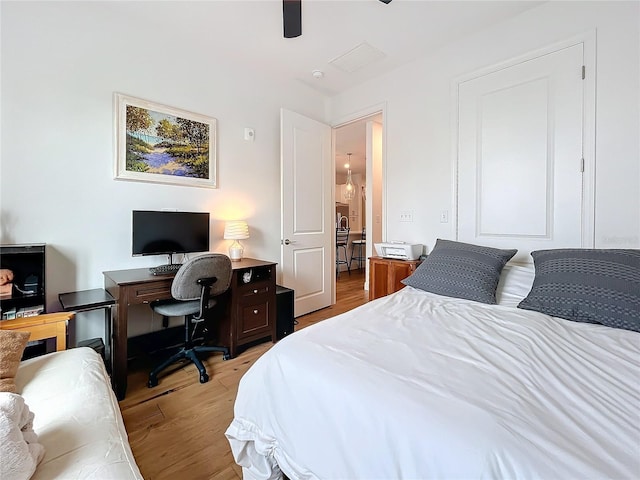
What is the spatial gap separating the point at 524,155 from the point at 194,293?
2.77 metres

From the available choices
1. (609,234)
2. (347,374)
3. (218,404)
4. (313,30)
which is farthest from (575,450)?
(313,30)

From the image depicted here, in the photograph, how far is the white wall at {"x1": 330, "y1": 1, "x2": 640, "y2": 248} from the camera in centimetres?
188

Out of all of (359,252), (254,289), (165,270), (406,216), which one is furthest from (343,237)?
(165,270)

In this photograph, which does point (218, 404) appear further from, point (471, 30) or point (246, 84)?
point (471, 30)

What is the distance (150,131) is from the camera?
2412mm

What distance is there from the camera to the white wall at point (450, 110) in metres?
1.88

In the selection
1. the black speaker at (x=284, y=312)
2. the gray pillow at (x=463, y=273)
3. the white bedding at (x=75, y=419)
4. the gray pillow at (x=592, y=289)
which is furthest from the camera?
the black speaker at (x=284, y=312)

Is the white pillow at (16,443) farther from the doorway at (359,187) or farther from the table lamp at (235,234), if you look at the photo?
the doorway at (359,187)

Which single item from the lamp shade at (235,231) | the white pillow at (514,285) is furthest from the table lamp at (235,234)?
the white pillow at (514,285)

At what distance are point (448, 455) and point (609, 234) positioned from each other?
7.23 ft

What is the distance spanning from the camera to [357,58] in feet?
9.33

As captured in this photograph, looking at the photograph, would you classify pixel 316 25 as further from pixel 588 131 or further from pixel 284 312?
pixel 284 312

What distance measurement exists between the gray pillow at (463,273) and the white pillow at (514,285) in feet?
0.27

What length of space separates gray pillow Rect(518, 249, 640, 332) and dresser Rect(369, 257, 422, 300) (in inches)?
41.0
